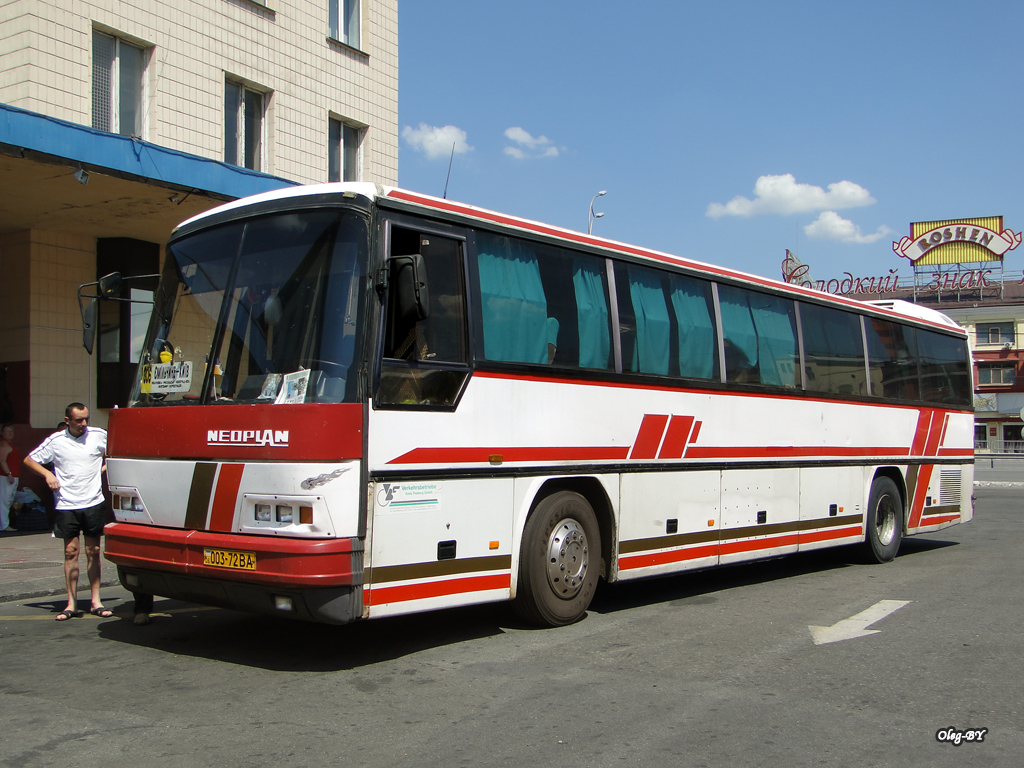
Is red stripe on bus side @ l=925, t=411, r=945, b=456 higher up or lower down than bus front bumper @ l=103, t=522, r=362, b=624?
higher up

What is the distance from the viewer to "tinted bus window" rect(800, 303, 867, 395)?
37.8ft

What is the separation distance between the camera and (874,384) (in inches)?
501

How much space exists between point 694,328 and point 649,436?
55.3 inches

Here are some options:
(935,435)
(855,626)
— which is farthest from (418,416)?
(935,435)

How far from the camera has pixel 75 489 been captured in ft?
27.9

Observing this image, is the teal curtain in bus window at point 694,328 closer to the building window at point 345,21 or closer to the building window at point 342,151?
the building window at point 342,151

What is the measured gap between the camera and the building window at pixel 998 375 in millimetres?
68244

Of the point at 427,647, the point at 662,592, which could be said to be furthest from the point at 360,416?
the point at 662,592

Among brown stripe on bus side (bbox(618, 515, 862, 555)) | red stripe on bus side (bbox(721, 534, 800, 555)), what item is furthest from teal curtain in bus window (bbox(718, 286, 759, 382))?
red stripe on bus side (bbox(721, 534, 800, 555))

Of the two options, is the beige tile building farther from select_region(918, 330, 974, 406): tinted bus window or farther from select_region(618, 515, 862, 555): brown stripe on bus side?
select_region(918, 330, 974, 406): tinted bus window

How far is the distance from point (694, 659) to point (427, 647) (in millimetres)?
1942

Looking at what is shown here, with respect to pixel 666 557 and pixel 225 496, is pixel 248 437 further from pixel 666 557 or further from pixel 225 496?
pixel 666 557

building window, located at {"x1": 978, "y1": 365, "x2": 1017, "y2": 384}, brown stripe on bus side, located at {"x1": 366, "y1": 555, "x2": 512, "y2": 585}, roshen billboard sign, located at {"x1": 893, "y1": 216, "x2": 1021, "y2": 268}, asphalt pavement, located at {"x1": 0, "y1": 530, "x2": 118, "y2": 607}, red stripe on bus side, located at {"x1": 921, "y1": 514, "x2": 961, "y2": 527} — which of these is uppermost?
roshen billboard sign, located at {"x1": 893, "y1": 216, "x2": 1021, "y2": 268}

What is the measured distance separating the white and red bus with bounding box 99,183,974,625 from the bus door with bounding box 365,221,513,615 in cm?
2
